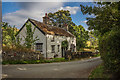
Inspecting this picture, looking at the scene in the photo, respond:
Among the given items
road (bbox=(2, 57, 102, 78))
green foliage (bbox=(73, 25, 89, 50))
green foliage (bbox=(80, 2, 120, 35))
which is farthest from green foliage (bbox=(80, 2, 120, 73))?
→ green foliage (bbox=(73, 25, 89, 50))

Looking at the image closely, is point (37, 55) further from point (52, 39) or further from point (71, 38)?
point (71, 38)

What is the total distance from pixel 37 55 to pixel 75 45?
50.2 feet

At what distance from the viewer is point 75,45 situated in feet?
87.2

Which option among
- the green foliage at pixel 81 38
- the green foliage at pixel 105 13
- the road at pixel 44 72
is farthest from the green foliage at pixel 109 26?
the green foliage at pixel 81 38

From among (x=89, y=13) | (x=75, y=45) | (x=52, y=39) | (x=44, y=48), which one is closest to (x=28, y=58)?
(x=44, y=48)

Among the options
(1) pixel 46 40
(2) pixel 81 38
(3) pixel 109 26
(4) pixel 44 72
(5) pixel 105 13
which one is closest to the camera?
(5) pixel 105 13

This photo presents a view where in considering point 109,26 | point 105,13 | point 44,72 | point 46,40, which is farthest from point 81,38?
point 44,72

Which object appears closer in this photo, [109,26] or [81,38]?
[109,26]

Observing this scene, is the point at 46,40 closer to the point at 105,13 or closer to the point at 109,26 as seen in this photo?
the point at 109,26

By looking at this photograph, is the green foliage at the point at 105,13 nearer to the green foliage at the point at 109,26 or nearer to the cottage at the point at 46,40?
the green foliage at the point at 109,26

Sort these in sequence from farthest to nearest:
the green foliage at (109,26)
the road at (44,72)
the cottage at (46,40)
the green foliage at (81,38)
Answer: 1. the green foliage at (81,38)
2. the cottage at (46,40)
3. the road at (44,72)
4. the green foliage at (109,26)

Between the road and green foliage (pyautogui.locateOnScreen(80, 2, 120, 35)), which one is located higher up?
green foliage (pyautogui.locateOnScreen(80, 2, 120, 35))

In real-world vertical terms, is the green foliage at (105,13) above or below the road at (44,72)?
above

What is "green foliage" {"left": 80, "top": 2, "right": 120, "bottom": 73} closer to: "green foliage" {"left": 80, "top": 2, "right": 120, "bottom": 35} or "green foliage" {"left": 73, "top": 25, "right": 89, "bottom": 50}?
"green foliage" {"left": 80, "top": 2, "right": 120, "bottom": 35}
